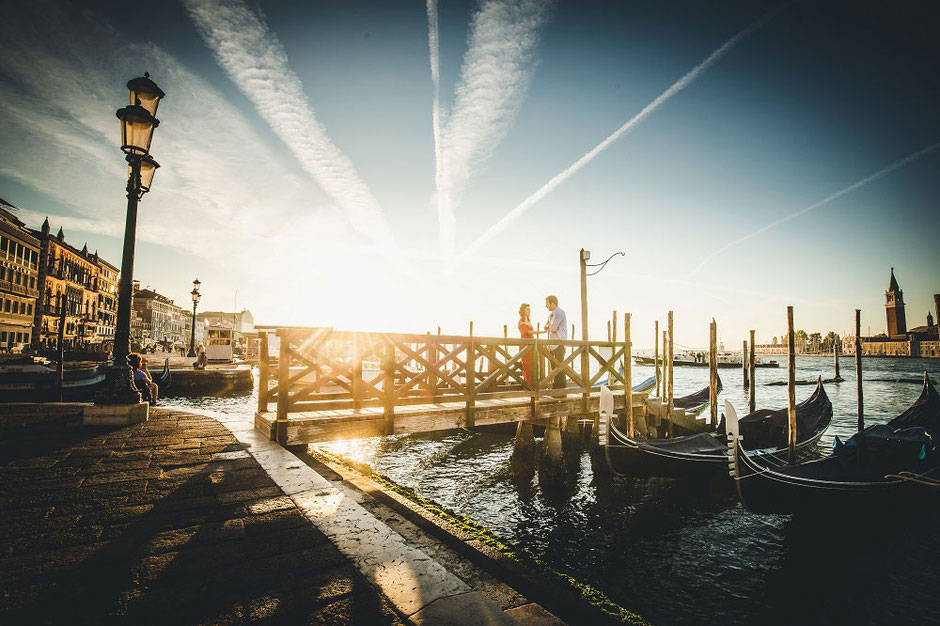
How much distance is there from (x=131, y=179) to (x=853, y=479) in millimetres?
12724

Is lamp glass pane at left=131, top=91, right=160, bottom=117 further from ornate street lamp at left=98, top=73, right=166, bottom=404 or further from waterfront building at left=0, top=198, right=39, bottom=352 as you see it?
waterfront building at left=0, top=198, right=39, bottom=352

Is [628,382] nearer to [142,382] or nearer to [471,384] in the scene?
[471,384]

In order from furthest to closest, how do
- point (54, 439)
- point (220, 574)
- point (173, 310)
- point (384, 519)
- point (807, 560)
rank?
point (173, 310) → point (807, 560) → point (54, 439) → point (384, 519) → point (220, 574)

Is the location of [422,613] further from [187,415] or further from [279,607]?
[187,415]

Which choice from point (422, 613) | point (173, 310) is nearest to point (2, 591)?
point (422, 613)

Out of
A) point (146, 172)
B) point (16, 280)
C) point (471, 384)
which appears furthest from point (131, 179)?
point (16, 280)

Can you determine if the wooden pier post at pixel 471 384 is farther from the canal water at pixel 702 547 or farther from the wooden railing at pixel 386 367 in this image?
the canal water at pixel 702 547

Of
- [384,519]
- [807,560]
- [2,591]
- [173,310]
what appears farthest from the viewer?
[173,310]

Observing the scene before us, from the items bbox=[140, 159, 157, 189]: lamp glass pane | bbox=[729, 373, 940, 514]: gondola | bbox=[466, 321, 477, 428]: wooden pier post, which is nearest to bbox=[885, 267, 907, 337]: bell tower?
bbox=[729, 373, 940, 514]: gondola

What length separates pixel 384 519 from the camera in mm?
3533

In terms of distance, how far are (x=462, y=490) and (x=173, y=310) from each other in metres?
117

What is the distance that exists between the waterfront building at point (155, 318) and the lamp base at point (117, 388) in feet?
279

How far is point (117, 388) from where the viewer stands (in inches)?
255

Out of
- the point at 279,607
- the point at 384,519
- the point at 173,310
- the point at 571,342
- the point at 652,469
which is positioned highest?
the point at 173,310
